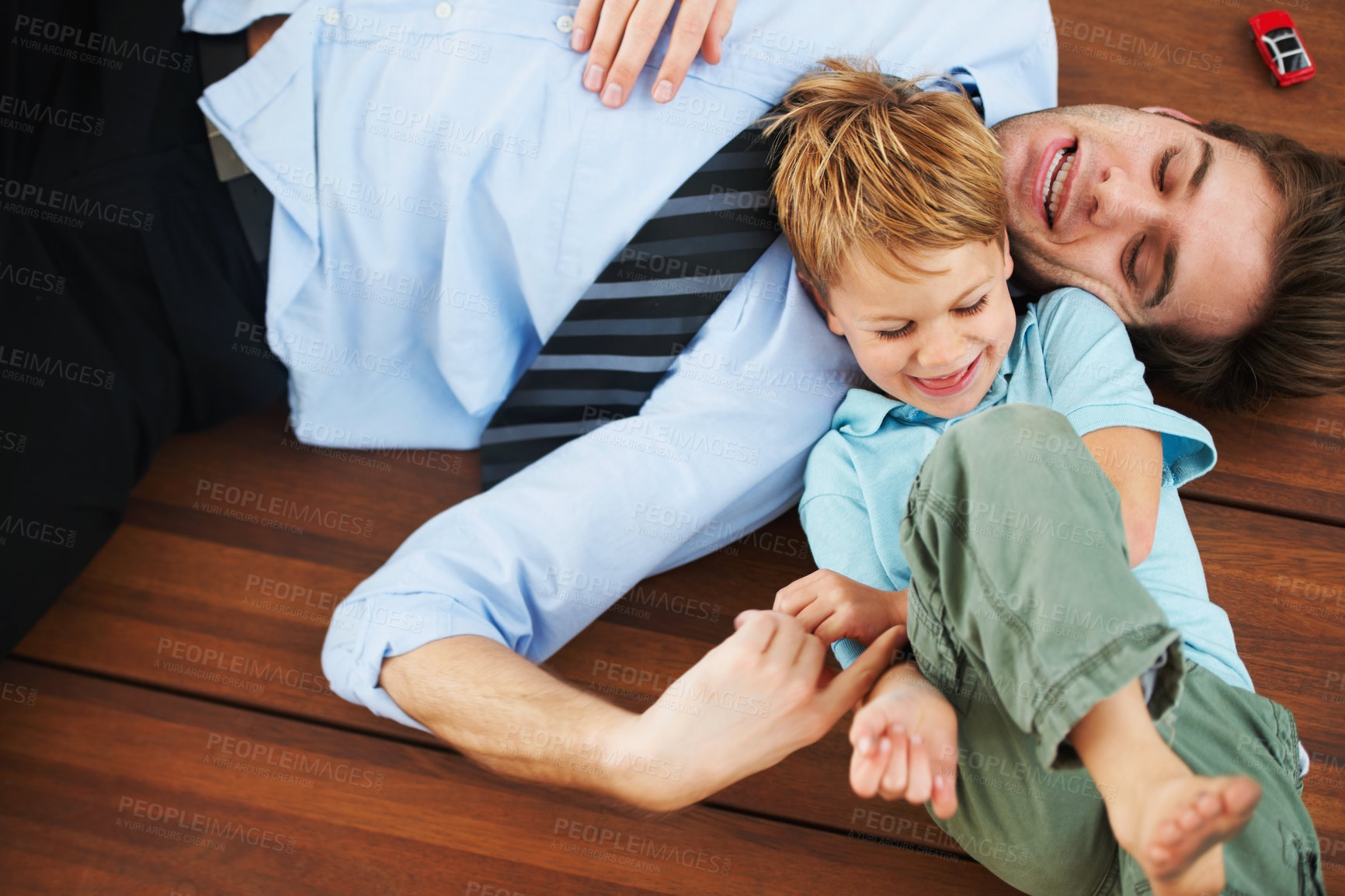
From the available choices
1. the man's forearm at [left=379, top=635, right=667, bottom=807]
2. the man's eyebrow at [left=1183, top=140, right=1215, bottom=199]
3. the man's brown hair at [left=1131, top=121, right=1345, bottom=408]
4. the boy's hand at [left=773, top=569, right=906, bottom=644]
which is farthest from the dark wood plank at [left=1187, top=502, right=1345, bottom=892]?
the man's forearm at [left=379, top=635, right=667, bottom=807]

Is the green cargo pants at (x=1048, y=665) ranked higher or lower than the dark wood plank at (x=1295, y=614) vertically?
higher

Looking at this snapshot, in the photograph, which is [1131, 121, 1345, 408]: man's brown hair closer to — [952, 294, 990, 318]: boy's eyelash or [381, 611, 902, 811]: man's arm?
[952, 294, 990, 318]: boy's eyelash

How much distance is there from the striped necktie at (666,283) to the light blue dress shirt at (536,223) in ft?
0.08

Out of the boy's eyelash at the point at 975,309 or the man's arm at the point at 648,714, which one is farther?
the boy's eyelash at the point at 975,309

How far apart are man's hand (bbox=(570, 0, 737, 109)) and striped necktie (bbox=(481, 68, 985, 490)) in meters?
0.10

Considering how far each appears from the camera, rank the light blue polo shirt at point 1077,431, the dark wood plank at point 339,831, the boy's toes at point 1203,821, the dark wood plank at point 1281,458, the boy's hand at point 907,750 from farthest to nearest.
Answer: the dark wood plank at point 1281,458, the dark wood plank at point 339,831, the light blue polo shirt at point 1077,431, the boy's hand at point 907,750, the boy's toes at point 1203,821

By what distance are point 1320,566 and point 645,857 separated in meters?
0.91

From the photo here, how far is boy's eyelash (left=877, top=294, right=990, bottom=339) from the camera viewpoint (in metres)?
0.84

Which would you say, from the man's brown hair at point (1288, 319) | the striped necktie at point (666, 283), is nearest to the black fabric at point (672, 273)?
the striped necktie at point (666, 283)

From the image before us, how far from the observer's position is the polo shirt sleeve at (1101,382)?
2.72ft

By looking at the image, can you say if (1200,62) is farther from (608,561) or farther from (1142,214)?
(608,561)

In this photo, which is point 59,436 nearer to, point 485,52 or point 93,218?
point 93,218

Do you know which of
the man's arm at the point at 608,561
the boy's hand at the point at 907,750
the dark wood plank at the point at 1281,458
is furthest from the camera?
the dark wood plank at the point at 1281,458

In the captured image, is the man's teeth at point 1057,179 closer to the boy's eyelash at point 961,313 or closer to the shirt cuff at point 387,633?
the boy's eyelash at point 961,313
